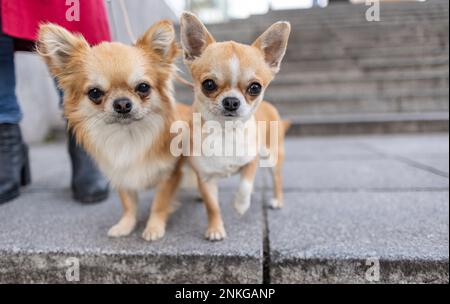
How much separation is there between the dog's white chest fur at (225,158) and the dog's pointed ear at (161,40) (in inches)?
15.3

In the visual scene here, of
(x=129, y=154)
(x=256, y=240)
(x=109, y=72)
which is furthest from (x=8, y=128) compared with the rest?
(x=256, y=240)

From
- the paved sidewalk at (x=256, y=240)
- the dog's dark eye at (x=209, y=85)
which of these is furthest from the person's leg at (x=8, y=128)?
the dog's dark eye at (x=209, y=85)

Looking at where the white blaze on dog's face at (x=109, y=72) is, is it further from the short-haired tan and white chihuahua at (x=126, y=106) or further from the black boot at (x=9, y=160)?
the black boot at (x=9, y=160)

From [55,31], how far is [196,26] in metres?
0.51

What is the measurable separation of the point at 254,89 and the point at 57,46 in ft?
2.48

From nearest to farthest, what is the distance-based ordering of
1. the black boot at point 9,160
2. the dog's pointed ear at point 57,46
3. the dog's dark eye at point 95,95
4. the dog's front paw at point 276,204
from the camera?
the dog's pointed ear at point 57,46 < the dog's dark eye at point 95,95 < the black boot at point 9,160 < the dog's front paw at point 276,204

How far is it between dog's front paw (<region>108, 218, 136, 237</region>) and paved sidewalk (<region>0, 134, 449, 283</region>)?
4 cm

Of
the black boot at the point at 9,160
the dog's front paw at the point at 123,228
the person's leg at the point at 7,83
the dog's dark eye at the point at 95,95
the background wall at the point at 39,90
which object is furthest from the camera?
the background wall at the point at 39,90

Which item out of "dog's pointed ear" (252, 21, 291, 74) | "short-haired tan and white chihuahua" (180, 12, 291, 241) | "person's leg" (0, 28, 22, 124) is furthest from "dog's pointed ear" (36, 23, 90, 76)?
"dog's pointed ear" (252, 21, 291, 74)

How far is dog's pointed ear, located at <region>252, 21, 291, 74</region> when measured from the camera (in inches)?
46.1

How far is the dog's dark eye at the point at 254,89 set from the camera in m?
1.22
